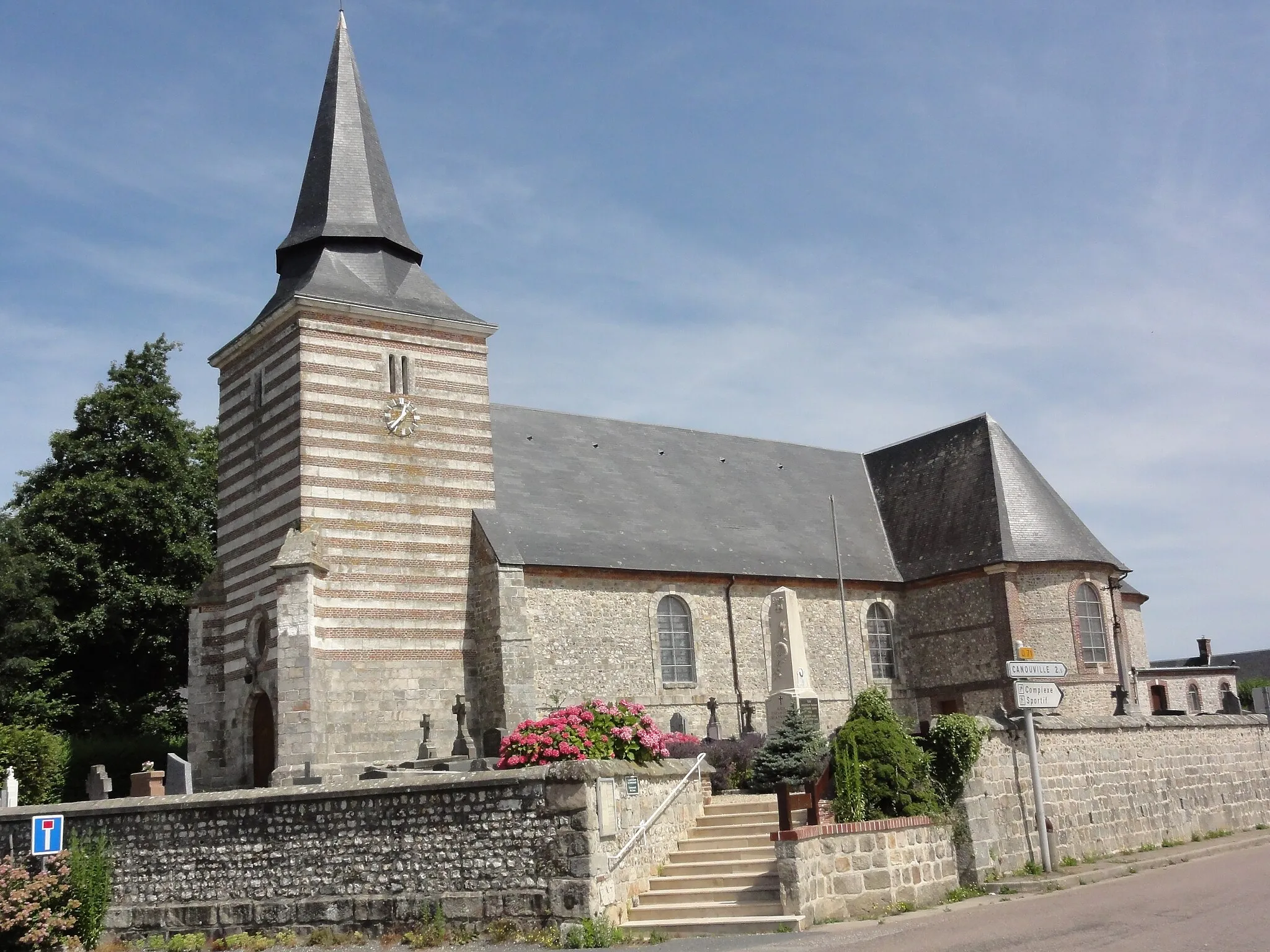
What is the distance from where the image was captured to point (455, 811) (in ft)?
43.1

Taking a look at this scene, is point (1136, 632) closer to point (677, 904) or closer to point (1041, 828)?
point (1041, 828)

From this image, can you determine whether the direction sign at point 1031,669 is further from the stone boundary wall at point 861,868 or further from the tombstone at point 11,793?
the tombstone at point 11,793

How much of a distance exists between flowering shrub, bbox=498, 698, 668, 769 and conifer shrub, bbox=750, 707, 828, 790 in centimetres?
263

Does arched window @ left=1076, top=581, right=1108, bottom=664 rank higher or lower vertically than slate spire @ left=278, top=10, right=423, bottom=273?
lower

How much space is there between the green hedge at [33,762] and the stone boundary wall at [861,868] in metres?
17.1

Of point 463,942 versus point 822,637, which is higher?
point 822,637

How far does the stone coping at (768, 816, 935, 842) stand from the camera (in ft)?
40.7

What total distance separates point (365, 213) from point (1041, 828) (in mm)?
16785

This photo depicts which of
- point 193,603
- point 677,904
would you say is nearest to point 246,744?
point 193,603

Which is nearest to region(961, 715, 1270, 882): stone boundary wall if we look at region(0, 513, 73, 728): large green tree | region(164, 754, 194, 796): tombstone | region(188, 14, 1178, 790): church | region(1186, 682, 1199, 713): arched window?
region(188, 14, 1178, 790): church

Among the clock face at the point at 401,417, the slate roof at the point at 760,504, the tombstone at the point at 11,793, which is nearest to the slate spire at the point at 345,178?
the clock face at the point at 401,417

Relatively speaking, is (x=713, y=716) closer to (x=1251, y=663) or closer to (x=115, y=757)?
(x=115, y=757)

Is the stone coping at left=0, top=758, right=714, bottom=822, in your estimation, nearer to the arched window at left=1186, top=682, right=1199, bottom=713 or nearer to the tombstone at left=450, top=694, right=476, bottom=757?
the tombstone at left=450, top=694, right=476, bottom=757

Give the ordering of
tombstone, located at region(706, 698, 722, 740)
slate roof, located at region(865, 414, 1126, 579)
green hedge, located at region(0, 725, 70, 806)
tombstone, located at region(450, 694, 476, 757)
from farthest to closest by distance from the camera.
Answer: slate roof, located at region(865, 414, 1126, 579), tombstone, located at region(706, 698, 722, 740), green hedge, located at region(0, 725, 70, 806), tombstone, located at region(450, 694, 476, 757)
